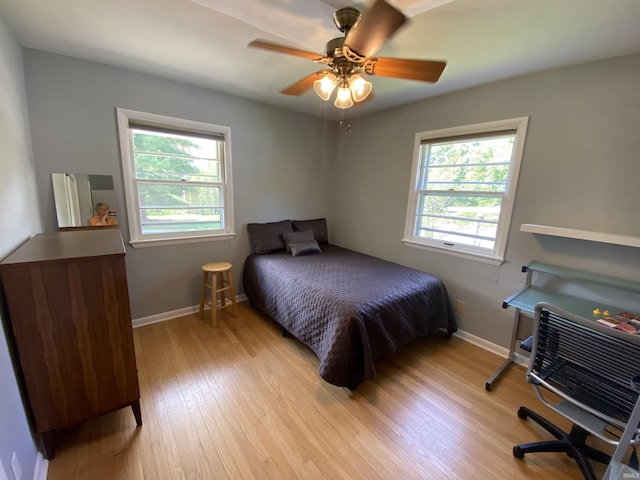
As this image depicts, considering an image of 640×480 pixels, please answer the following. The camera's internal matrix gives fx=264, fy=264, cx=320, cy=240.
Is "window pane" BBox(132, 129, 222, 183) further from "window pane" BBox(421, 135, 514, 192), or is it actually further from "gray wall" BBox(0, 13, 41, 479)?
"window pane" BBox(421, 135, 514, 192)

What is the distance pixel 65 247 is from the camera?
147 centimetres

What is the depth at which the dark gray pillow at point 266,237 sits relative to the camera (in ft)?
10.4

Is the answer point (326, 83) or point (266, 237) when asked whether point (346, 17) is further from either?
point (266, 237)

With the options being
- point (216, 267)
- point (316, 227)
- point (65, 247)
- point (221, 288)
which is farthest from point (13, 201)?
point (316, 227)

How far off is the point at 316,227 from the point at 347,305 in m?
1.93

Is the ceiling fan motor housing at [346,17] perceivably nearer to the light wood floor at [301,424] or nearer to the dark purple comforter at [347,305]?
the dark purple comforter at [347,305]

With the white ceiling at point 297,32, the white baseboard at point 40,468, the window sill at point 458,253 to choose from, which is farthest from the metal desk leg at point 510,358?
the white baseboard at point 40,468

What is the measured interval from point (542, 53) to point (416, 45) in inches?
34.1

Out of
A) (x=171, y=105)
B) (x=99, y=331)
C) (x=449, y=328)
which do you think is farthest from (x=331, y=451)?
(x=171, y=105)

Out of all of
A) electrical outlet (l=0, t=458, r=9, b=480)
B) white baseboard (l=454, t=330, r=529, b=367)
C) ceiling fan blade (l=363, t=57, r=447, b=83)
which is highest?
ceiling fan blade (l=363, t=57, r=447, b=83)

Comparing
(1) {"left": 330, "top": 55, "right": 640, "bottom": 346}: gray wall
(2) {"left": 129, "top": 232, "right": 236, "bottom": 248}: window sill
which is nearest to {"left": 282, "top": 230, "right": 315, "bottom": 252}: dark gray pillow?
(2) {"left": 129, "top": 232, "right": 236, "bottom": 248}: window sill

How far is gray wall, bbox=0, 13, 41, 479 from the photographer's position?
42.6 inches

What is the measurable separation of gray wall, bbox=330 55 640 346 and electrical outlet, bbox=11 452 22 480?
10.0 feet

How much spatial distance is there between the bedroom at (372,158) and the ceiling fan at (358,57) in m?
1.28
